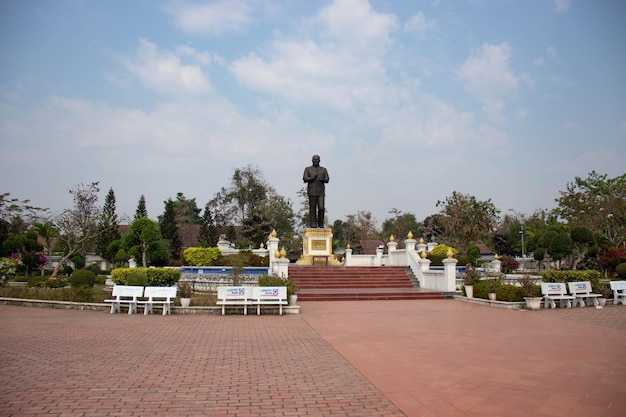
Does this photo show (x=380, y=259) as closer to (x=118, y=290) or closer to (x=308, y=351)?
(x=118, y=290)

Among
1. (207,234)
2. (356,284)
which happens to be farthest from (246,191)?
(356,284)

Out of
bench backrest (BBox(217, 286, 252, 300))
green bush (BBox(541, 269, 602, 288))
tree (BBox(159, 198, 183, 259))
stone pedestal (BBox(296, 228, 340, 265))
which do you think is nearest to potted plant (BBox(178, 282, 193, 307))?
bench backrest (BBox(217, 286, 252, 300))

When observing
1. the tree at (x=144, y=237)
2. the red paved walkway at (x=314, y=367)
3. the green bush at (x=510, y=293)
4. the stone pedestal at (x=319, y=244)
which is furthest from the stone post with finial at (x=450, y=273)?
the tree at (x=144, y=237)

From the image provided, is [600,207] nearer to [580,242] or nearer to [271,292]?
[580,242]

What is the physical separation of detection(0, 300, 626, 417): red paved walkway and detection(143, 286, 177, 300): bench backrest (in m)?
1.53

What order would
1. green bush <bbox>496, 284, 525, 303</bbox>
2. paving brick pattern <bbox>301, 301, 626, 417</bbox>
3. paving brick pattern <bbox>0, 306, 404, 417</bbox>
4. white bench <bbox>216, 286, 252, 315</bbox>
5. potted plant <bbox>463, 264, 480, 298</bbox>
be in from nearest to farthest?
paving brick pattern <bbox>0, 306, 404, 417</bbox>
paving brick pattern <bbox>301, 301, 626, 417</bbox>
white bench <bbox>216, 286, 252, 315</bbox>
green bush <bbox>496, 284, 525, 303</bbox>
potted plant <bbox>463, 264, 480, 298</bbox>

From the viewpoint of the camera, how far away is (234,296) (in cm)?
1370

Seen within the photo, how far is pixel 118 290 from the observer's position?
1441cm

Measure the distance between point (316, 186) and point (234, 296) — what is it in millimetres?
13940

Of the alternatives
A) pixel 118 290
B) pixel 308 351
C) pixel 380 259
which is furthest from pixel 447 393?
pixel 380 259

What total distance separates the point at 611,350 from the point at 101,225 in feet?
116

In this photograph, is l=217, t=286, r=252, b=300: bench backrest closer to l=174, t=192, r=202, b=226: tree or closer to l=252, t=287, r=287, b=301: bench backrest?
l=252, t=287, r=287, b=301: bench backrest

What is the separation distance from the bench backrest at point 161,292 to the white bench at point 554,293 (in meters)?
11.3

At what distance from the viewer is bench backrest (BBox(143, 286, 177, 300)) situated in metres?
13.7
